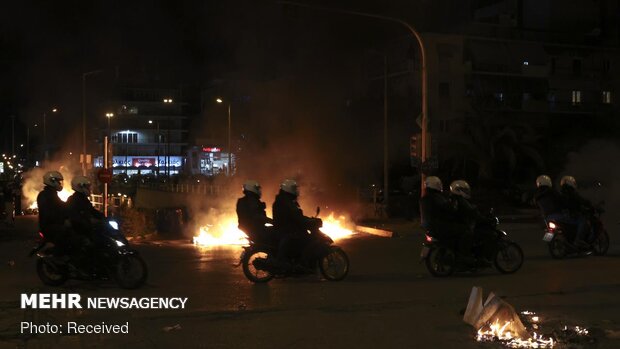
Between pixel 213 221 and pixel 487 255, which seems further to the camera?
Result: pixel 213 221

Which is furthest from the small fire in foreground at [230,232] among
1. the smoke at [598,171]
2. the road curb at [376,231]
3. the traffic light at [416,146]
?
the smoke at [598,171]

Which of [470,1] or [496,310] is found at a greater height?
[470,1]

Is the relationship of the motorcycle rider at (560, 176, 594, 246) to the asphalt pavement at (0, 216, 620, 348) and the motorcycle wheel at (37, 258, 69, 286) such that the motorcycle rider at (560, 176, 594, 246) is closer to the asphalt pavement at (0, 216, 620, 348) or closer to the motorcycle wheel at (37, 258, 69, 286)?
the asphalt pavement at (0, 216, 620, 348)

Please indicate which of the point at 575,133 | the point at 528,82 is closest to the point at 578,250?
the point at 575,133

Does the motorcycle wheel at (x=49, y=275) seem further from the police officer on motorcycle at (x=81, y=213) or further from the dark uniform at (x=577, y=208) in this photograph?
the dark uniform at (x=577, y=208)

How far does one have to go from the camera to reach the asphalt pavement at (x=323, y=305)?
269 inches

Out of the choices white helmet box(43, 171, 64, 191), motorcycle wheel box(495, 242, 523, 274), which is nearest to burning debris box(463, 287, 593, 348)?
motorcycle wheel box(495, 242, 523, 274)

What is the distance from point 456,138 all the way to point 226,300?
989 inches

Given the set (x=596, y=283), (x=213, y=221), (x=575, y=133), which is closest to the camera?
(x=596, y=283)

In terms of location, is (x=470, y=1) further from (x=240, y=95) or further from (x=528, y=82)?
(x=240, y=95)

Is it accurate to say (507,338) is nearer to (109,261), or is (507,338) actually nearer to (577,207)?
(109,261)

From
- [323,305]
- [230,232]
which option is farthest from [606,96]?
[323,305]

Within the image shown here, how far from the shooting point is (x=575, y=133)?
46.4m

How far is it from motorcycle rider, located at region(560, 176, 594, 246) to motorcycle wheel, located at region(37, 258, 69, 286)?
8821 millimetres
